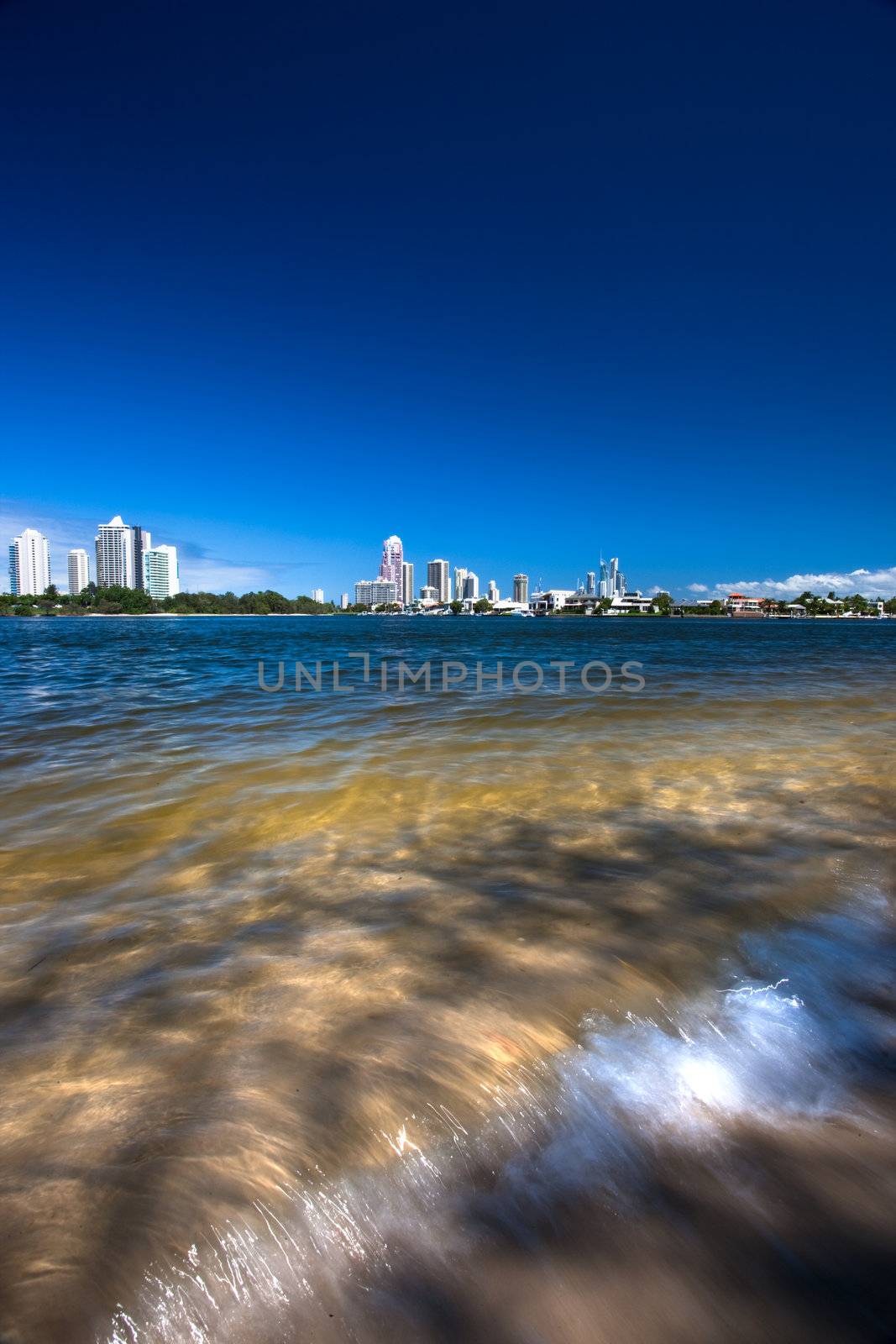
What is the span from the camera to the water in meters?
1.13

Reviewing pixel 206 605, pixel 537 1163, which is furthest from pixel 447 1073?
pixel 206 605

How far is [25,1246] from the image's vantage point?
1159 millimetres

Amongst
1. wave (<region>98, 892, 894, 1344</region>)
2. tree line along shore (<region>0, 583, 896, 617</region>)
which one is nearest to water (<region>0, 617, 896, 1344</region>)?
wave (<region>98, 892, 894, 1344</region>)

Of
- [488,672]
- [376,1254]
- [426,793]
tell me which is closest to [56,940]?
[376,1254]

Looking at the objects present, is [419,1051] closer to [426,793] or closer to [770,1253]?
[770,1253]

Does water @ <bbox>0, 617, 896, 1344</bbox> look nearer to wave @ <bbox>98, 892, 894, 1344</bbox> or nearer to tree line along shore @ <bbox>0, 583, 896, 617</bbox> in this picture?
wave @ <bbox>98, 892, 894, 1344</bbox>

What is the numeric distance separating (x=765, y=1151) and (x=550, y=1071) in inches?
21.9

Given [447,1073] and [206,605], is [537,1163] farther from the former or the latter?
[206,605]

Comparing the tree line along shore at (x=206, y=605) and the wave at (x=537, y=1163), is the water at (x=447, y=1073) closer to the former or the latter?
the wave at (x=537, y=1163)

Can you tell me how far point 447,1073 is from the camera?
1681 millimetres

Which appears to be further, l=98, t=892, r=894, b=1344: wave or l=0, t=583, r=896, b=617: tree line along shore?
Answer: l=0, t=583, r=896, b=617: tree line along shore

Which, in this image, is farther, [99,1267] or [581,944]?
[581,944]

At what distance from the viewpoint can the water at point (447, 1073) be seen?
3.70ft

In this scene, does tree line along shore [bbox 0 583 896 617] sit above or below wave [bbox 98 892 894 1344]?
above
